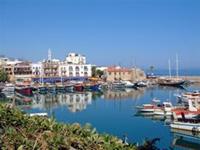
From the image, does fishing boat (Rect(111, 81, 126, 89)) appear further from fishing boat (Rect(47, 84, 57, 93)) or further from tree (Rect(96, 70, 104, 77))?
tree (Rect(96, 70, 104, 77))

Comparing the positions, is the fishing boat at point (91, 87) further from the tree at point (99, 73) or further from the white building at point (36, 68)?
the tree at point (99, 73)

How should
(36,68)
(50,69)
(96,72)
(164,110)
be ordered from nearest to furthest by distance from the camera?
(164,110) < (50,69) < (36,68) < (96,72)

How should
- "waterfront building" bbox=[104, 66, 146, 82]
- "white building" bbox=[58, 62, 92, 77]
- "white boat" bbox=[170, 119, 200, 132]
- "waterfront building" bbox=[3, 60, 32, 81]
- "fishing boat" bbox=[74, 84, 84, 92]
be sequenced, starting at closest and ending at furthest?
"white boat" bbox=[170, 119, 200, 132] < "fishing boat" bbox=[74, 84, 84, 92] < "waterfront building" bbox=[3, 60, 32, 81] < "white building" bbox=[58, 62, 92, 77] < "waterfront building" bbox=[104, 66, 146, 82]

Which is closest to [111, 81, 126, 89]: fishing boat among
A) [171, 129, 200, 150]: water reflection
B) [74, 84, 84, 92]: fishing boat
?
[74, 84, 84, 92]: fishing boat

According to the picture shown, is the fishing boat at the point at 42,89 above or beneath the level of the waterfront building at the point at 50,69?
beneath

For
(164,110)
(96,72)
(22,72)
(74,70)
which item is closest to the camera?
(164,110)

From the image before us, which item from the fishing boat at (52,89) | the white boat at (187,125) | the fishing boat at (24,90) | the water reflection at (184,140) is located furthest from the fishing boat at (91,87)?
the water reflection at (184,140)

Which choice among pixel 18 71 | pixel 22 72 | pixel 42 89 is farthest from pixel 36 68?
pixel 42 89

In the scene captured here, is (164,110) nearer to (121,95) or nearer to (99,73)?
(121,95)

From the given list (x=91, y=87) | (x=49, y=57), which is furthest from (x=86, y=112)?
(x=49, y=57)

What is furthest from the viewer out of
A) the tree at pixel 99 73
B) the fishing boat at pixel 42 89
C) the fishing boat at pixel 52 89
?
the tree at pixel 99 73

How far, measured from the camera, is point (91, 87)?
174 ft

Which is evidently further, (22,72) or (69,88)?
(22,72)

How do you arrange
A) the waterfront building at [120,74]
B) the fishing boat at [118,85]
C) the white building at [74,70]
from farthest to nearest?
the waterfront building at [120,74] → the white building at [74,70] → the fishing boat at [118,85]
